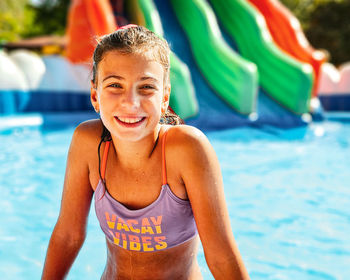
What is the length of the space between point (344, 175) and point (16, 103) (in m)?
5.60

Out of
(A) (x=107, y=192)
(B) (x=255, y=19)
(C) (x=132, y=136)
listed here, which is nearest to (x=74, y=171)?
(A) (x=107, y=192)

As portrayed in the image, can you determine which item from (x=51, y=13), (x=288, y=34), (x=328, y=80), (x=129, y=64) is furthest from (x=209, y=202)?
(x=51, y=13)

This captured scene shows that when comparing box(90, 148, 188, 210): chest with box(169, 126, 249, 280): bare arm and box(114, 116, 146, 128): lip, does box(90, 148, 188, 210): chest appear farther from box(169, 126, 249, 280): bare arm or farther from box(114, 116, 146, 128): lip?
box(114, 116, 146, 128): lip

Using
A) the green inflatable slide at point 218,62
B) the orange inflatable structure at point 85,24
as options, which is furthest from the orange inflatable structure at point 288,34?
the orange inflatable structure at point 85,24

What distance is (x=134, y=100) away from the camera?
100 cm

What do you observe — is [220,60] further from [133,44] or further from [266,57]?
[133,44]

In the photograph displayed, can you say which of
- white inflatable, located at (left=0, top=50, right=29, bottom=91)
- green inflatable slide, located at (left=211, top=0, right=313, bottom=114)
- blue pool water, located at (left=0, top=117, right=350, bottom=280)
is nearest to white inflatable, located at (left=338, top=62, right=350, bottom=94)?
green inflatable slide, located at (left=211, top=0, right=313, bottom=114)

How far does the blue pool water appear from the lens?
7.63 ft

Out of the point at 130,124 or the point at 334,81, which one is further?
the point at 334,81

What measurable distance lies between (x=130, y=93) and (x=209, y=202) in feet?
1.19

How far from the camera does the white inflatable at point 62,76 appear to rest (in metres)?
7.41

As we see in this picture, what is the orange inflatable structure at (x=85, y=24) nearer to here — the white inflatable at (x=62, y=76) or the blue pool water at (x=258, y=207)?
the white inflatable at (x=62, y=76)

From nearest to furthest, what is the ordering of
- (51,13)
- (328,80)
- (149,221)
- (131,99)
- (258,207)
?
(131,99) < (149,221) < (258,207) < (328,80) < (51,13)

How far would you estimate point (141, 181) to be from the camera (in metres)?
1.14
